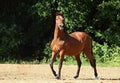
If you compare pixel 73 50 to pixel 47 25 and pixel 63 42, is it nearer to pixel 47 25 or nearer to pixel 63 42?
pixel 63 42

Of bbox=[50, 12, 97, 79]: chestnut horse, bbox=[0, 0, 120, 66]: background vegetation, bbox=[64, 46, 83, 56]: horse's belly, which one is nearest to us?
bbox=[50, 12, 97, 79]: chestnut horse

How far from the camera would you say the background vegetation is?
20.6m

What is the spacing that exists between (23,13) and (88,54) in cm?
991

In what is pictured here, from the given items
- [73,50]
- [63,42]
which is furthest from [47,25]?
[63,42]

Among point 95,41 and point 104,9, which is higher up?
point 104,9

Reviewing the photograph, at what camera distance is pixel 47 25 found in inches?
854

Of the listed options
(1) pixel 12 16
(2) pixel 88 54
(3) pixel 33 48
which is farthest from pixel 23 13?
(2) pixel 88 54

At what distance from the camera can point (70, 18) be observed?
21.1m

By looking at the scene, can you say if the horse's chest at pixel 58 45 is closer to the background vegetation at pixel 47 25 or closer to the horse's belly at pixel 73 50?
the horse's belly at pixel 73 50

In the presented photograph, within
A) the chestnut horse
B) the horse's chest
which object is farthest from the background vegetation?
the horse's chest

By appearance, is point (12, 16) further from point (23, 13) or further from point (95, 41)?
point (95, 41)

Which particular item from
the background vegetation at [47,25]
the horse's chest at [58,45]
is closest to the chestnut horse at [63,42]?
the horse's chest at [58,45]

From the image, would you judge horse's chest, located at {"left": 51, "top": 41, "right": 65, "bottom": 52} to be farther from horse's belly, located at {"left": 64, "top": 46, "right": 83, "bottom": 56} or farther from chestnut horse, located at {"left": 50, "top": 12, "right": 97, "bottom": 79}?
horse's belly, located at {"left": 64, "top": 46, "right": 83, "bottom": 56}

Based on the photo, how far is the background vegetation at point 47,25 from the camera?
67.5ft
